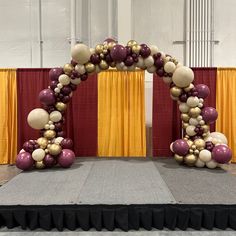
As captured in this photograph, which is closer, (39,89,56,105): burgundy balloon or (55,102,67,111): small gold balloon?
(39,89,56,105): burgundy balloon

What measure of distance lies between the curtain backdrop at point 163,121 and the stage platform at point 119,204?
6.17 feet

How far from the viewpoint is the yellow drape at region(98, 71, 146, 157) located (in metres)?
5.70

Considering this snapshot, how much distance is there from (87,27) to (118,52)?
2.48m

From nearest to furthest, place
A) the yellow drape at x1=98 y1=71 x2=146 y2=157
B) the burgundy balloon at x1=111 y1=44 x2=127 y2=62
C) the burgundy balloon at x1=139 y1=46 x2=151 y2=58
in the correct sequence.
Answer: the burgundy balloon at x1=111 y1=44 x2=127 y2=62 < the burgundy balloon at x1=139 y1=46 x2=151 y2=58 < the yellow drape at x1=98 y1=71 x2=146 y2=157

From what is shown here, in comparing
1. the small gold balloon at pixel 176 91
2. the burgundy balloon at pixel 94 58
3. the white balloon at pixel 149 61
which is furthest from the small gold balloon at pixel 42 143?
the small gold balloon at pixel 176 91

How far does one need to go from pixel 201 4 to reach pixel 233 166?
344cm

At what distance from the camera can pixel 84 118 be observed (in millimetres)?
5742

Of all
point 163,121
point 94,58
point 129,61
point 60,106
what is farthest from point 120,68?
point 163,121

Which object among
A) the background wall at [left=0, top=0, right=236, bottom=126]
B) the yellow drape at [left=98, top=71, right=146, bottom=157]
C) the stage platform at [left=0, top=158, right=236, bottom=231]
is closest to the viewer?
the stage platform at [left=0, top=158, right=236, bottom=231]

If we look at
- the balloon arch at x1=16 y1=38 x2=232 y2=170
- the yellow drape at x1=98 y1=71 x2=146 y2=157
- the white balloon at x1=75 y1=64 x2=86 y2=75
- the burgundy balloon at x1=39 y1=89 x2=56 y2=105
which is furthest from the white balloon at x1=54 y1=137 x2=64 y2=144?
the yellow drape at x1=98 y1=71 x2=146 y2=157

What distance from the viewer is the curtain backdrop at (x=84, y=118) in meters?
5.71

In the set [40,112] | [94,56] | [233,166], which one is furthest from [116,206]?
[233,166]

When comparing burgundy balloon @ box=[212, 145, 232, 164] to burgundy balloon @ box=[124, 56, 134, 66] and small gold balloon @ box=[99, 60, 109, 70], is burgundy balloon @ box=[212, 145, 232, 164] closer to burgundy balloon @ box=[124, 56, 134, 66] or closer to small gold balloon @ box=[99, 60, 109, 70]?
burgundy balloon @ box=[124, 56, 134, 66]

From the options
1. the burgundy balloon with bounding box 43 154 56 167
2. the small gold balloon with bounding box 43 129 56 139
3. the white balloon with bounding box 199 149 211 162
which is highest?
the small gold balloon with bounding box 43 129 56 139
